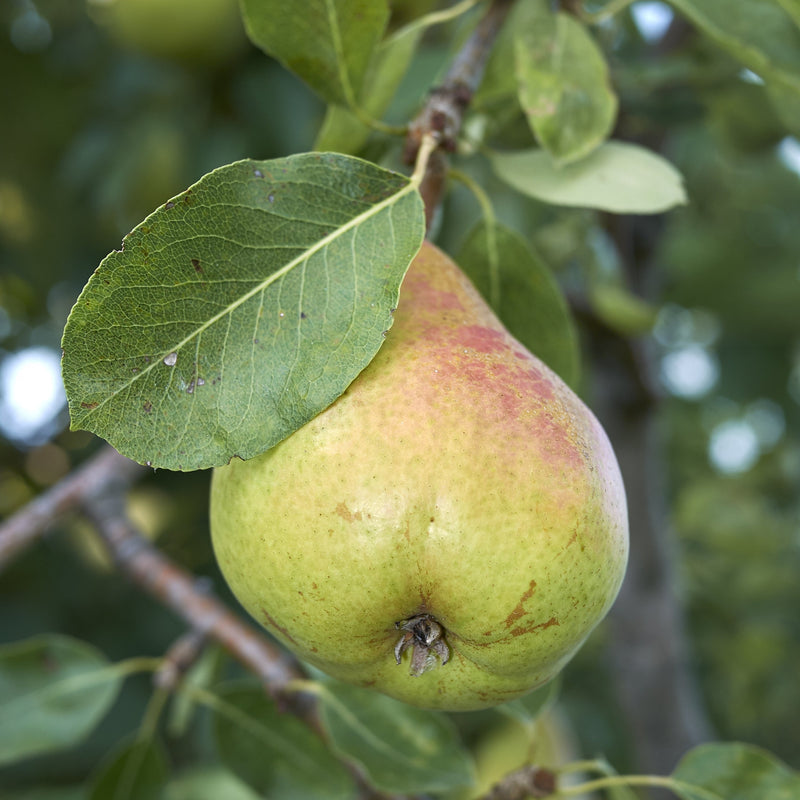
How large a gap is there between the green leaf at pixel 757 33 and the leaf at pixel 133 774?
1.13m

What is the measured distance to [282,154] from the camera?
1.88 m

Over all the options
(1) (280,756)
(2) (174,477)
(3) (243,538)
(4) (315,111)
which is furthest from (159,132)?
(3) (243,538)

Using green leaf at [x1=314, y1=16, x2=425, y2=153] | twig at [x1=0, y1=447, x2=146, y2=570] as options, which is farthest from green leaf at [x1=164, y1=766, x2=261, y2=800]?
green leaf at [x1=314, y1=16, x2=425, y2=153]

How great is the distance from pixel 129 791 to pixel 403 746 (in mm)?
463

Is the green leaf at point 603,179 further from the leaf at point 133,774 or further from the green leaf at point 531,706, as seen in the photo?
the leaf at point 133,774

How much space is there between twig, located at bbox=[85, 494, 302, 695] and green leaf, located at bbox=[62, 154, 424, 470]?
0.58 m

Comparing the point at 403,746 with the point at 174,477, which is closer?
the point at 403,746

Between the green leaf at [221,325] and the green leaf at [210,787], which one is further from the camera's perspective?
the green leaf at [210,787]

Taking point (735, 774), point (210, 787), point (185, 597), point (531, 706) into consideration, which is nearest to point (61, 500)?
point (185, 597)

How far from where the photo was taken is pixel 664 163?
0.94 m

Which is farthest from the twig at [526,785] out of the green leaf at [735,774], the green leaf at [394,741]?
the green leaf at [735,774]

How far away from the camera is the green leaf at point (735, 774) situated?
94cm

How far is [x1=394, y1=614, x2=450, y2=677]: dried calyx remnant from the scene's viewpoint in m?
0.66

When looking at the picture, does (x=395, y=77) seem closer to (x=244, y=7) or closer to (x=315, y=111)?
(x=244, y=7)
